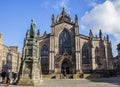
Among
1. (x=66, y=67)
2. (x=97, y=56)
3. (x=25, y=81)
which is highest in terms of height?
(x=97, y=56)

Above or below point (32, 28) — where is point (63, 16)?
above

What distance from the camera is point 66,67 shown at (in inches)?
2244

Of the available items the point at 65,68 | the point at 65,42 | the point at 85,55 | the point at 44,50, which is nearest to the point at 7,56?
the point at 44,50

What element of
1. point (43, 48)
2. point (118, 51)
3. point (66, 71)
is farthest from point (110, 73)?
point (118, 51)

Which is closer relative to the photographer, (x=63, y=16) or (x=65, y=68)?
(x=65, y=68)

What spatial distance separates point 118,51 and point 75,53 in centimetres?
3658

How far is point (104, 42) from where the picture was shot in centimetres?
5819

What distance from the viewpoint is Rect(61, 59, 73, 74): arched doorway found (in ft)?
184

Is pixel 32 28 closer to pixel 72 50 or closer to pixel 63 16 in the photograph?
pixel 72 50

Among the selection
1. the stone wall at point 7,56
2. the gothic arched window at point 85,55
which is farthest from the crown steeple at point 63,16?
the stone wall at point 7,56

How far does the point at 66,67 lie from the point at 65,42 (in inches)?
298

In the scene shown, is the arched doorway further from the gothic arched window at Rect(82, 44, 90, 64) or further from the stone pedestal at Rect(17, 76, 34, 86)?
the stone pedestal at Rect(17, 76, 34, 86)

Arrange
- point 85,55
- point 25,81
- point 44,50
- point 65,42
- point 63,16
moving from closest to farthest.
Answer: point 25,81, point 85,55, point 44,50, point 65,42, point 63,16

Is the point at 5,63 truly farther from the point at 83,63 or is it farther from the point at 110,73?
the point at 110,73
